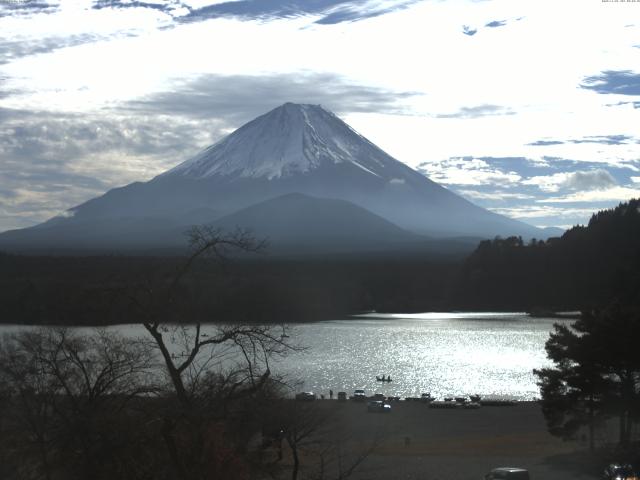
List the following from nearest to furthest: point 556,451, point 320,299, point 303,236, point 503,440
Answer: point 556,451, point 503,440, point 320,299, point 303,236

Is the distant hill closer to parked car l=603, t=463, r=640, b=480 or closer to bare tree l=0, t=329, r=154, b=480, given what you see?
parked car l=603, t=463, r=640, b=480

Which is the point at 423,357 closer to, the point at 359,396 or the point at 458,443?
the point at 359,396

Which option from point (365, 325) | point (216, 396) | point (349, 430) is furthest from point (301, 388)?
point (365, 325)

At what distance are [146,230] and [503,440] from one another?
509 feet

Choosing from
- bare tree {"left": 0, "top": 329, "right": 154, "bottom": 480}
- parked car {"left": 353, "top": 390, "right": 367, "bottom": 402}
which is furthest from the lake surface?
bare tree {"left": 0, "top": 329, "right": 154, "bottom": 480}

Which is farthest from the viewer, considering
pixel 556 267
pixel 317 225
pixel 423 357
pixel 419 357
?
pixel 317 225

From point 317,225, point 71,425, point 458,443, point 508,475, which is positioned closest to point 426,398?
point 458,443

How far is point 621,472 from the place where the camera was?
13.1m

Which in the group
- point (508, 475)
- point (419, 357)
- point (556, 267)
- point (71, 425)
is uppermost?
point (556, 267)

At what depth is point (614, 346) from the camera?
16.3 m

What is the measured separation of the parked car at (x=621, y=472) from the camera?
1298 centimetres

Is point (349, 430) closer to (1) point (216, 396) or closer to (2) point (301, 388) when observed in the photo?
(2) point (301, 388)

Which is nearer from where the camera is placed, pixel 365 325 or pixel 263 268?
pixel 365 325

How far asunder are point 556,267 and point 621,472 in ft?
209
